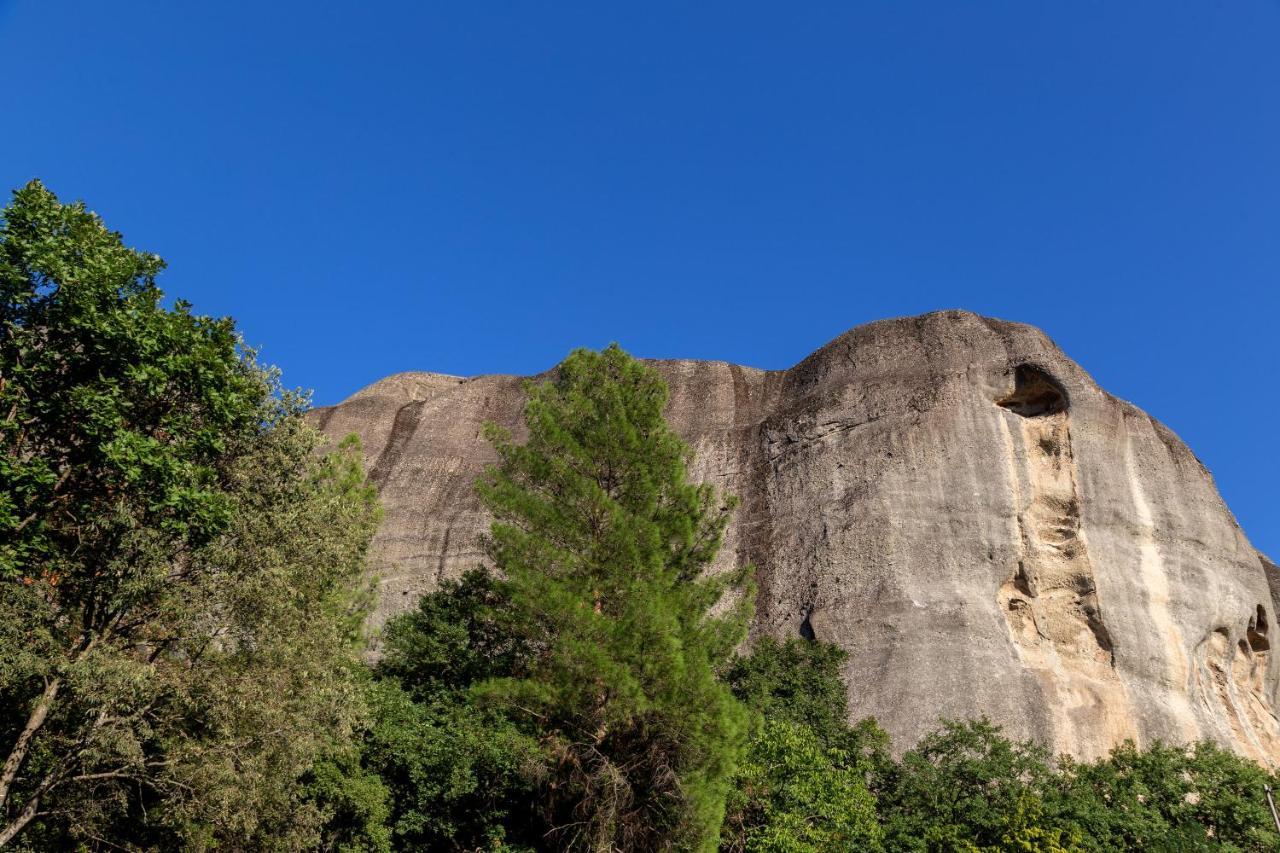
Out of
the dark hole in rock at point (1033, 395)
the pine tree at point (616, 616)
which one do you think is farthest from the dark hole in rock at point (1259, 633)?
the pine tree at point (616, 616)

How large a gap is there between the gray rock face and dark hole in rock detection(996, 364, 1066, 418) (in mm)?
70

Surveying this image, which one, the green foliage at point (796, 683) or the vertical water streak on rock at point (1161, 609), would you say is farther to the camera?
the vertical water streak on rock at point (1161, 609)

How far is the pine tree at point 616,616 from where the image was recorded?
16.7 metres

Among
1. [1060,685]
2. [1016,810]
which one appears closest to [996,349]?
[1060,685]

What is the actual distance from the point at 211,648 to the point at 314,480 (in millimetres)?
3375

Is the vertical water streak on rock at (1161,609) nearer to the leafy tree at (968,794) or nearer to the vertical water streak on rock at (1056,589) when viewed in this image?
the vertical water streak on rock at (1056,589)

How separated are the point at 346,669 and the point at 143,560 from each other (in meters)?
4.09

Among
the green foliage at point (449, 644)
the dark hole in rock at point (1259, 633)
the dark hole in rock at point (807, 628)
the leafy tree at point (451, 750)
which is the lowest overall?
the leafy tree at point (451, 750)

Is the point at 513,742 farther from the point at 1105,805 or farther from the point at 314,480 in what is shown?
the point at 1105,805

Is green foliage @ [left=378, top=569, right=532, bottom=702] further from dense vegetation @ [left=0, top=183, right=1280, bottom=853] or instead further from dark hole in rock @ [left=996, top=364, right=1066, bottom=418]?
dark hole in rock @ [left=996, top=364, right=1066, bottom=418]

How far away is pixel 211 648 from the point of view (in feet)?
53.9

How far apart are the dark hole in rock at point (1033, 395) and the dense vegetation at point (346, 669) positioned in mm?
11440

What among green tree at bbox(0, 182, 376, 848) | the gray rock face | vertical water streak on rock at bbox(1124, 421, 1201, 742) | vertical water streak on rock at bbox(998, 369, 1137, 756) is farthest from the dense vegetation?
vertical water streak on rock at bbox(1124, 421, 1201, 742)

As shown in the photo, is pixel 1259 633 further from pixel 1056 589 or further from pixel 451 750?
pixel 451 750
